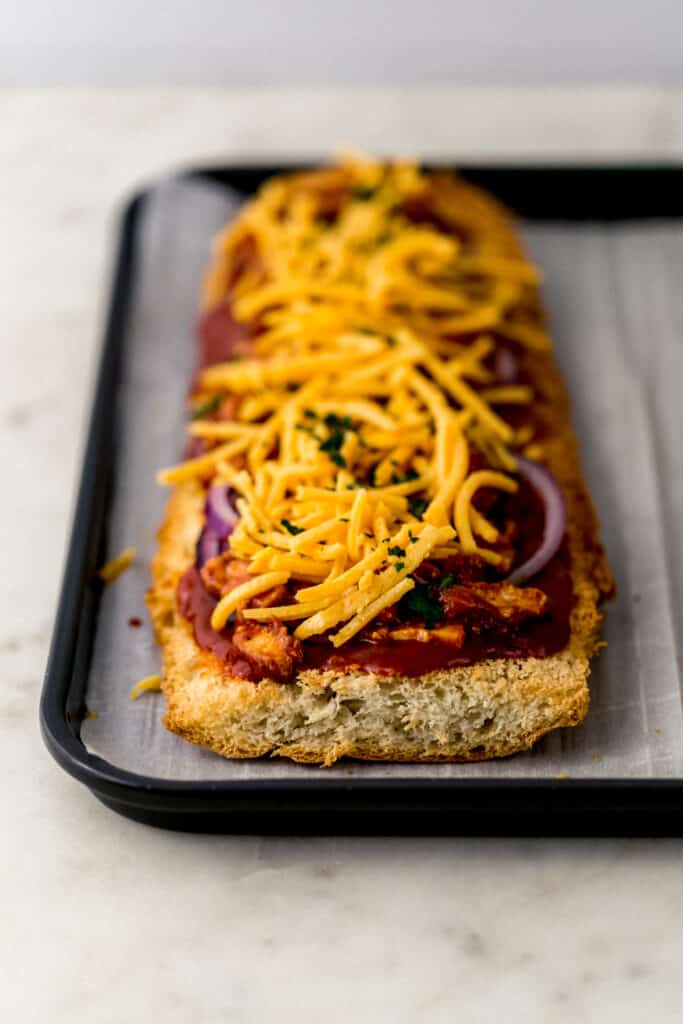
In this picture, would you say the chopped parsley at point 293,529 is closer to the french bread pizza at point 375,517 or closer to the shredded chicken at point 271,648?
the french bread pizza at point 375,517

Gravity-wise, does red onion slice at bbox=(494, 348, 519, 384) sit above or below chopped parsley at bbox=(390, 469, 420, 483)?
above

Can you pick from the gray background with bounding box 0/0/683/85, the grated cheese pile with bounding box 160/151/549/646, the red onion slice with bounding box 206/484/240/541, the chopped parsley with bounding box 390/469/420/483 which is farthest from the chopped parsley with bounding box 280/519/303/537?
the gray background with bounding box 0/0/683/85

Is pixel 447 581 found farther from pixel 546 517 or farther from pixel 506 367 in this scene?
pixel 506 367

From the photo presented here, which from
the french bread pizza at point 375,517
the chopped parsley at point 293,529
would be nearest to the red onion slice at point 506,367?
the french bread pizza at point 375,517

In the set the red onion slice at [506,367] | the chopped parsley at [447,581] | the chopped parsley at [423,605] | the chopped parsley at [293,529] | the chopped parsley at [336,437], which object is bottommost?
the chopped parsley at [423,605]

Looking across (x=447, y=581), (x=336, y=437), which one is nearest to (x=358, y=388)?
(x=336, y=437)

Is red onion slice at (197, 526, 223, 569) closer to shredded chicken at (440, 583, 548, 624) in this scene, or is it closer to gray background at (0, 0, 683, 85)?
shredded chicken at (440, 583, 548, 624)

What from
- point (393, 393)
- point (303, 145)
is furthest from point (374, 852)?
point (303, 145)
